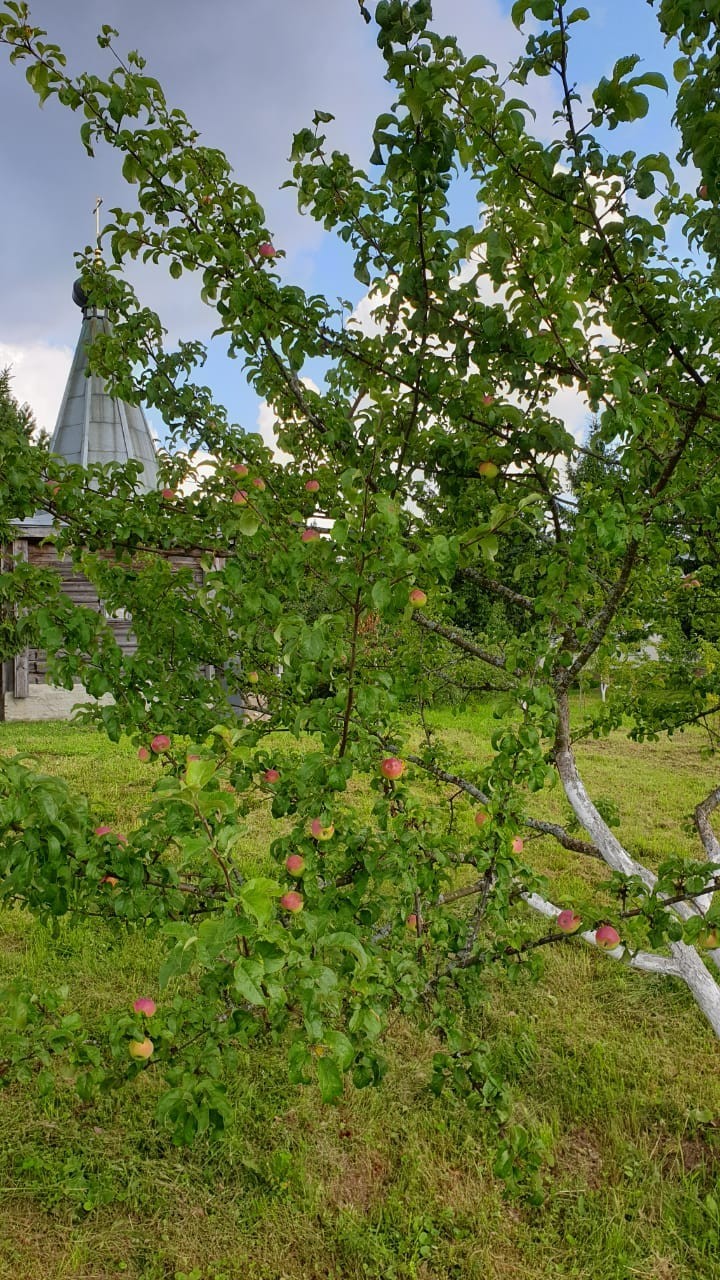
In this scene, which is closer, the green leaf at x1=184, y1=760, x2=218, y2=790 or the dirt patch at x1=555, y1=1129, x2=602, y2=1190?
the green leaf at x1=184, y1=760, x2=218, y2=790

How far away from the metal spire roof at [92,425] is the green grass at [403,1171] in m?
9.11

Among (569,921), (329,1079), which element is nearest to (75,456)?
(569,921)

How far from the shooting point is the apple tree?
1.28m

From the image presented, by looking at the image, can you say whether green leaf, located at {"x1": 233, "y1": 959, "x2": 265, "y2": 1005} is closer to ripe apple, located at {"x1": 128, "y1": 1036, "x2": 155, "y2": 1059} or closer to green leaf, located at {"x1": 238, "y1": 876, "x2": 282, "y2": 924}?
green leaf, located at {"x1": 238, "y1": 876, "x2": 282, "y2": 924}

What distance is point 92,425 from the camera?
1081cm

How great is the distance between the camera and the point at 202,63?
2.61 m

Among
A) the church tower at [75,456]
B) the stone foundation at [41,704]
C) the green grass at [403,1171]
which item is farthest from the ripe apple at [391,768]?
→ the stone foundation at [41,704]

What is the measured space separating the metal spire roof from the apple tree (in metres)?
8.98

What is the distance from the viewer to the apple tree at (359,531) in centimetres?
128

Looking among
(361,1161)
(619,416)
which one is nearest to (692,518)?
(619,416)

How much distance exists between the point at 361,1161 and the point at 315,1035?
5.56 ft

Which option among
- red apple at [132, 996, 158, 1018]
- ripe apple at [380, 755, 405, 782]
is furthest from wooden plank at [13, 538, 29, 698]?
ripe apple at [380, 755, 405, 782]

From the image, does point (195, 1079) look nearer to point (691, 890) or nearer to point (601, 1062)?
point (691, 890)

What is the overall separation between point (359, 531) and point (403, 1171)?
2.20m
